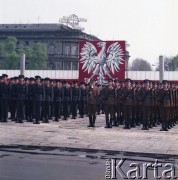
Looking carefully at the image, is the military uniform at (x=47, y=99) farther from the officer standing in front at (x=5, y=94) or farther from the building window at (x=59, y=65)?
the building window at (x=59, y=65)

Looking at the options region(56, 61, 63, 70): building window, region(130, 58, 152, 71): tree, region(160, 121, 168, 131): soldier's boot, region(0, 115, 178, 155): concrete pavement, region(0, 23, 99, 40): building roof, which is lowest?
region(0, 115, 178, 155): concrete pavement

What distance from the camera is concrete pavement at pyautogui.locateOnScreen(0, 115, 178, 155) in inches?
385

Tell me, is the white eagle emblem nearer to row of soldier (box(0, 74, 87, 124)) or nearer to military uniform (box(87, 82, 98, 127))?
row of soldier (box(0, 74, 87, 124))

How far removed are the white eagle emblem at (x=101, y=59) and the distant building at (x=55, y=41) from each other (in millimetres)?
44434

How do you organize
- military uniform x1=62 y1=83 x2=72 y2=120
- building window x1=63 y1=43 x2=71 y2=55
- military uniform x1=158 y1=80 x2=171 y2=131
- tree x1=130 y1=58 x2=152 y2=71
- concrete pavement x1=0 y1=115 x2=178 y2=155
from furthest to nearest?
tree x1=130 y1=58 x2=152 y2=71, building window x1=63 y1=43 x2=71 y2=55, military uniform x1=62 y1=83 x2=72 y2=120, military uniform x1=158 y1=80 x2=171 y2=131, concrete pavement x1=0 y1=115 x2=178 y2=155

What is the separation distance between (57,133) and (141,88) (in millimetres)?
3669

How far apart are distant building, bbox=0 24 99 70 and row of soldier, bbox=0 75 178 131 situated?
48.4m

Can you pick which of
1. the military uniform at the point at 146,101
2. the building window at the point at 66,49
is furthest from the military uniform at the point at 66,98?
the building window at the point at 66,49

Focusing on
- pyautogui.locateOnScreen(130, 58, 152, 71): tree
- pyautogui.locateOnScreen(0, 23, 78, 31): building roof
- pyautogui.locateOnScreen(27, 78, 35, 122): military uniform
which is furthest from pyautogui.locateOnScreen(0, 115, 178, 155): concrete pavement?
pyautogui.locateOnScreen(130, 58, 152, 71): tree

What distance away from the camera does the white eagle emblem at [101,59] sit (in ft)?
62.3

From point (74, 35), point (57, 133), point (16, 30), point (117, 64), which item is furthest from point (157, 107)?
point (16, 30)

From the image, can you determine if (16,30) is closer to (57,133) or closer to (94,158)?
(57,133)

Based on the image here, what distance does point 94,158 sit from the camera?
27.6ft

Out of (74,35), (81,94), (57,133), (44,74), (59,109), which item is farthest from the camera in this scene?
(74,35)
